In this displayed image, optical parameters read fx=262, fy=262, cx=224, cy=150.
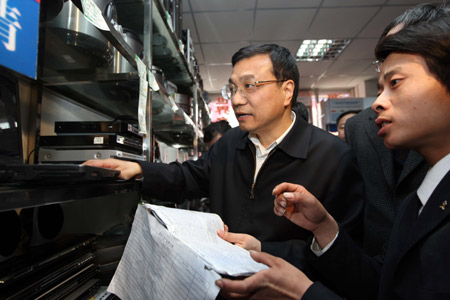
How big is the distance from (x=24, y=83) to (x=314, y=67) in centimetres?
545

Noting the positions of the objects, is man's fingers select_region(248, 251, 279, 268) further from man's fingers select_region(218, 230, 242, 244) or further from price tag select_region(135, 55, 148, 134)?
price tag select_region(135, 55, 148, 134)

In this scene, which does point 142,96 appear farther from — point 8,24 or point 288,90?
point 288,90

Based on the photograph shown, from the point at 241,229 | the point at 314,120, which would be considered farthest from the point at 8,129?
the point at 314,120

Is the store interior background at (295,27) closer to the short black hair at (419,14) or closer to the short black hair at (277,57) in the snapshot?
the short black hair at (277,57)

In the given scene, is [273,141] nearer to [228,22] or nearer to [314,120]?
[228,22]

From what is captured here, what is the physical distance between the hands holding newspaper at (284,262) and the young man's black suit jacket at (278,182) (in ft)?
0.48

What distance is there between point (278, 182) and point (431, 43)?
72 cm

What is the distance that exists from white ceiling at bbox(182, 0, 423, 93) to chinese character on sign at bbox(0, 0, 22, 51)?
3182mm

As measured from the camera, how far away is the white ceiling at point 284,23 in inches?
137

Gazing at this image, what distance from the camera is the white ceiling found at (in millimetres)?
3480

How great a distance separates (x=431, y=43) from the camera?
608 mm

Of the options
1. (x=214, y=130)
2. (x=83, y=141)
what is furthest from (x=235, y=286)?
(x=214, y=130)

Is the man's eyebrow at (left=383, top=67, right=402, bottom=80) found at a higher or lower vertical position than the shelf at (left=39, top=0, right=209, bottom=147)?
lower

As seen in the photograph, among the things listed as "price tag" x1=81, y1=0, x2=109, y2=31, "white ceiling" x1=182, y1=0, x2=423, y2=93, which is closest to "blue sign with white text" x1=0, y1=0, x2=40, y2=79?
"price tag" x1=81, y1=0, x2=109, y2=31
